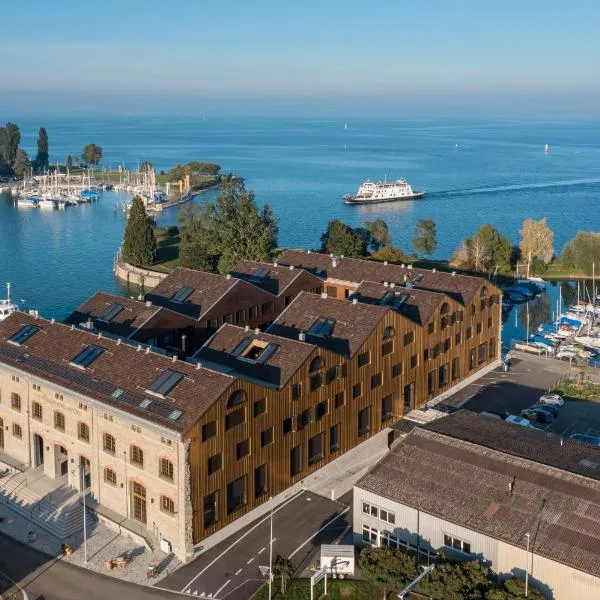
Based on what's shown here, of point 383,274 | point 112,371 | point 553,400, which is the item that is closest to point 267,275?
point 383,274

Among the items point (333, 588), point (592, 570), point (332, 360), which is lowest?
point (333, 588)

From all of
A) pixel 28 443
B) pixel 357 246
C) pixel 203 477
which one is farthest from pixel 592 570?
pixel 357 246

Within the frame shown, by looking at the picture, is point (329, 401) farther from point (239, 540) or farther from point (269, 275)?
point (269, 275)

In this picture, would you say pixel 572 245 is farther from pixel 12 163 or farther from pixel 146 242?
pixel 12 163

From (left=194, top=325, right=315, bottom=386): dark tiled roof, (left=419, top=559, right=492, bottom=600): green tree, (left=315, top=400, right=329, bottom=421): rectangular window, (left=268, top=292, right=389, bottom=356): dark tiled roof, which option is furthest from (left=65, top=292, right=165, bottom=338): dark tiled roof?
(left=419, top=559, right=492, bottom=600): green tree

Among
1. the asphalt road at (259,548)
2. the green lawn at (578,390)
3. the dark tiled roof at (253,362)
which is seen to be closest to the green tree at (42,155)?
the green lawn at (578,390)

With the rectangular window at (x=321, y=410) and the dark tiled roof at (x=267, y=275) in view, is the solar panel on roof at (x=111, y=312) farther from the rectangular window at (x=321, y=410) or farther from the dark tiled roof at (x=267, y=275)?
the rectangular window at (x=321, y=410)
